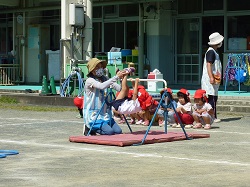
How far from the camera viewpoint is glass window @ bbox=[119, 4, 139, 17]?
27062 millimetres

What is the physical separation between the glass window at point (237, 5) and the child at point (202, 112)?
1047 cm

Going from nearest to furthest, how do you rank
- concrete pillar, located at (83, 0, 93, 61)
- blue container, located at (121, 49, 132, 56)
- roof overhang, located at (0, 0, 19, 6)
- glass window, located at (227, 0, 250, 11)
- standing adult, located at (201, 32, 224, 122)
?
standing adult, located at (201, 32, 224, 122)
concrete pillar, located at (83, 0, 93, 61)
glass window, located at (227, 0, 250, 11)
blue container, located at (121, 49, 132, 56)
roof overhang, located at (0, 0, 19, 6)

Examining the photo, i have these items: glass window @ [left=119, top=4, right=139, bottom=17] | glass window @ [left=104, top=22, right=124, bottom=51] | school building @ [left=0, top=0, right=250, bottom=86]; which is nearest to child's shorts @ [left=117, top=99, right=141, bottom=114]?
school building @ [left=0, top=0, right=250, bottom=86]

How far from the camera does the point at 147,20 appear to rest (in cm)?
2612

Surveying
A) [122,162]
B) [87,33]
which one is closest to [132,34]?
[87,33]

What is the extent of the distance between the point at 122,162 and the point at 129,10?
18.2m

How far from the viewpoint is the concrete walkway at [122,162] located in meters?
8.14

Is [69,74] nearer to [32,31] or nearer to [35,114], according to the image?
[35,114]

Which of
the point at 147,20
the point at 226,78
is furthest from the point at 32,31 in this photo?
the point at 226,78

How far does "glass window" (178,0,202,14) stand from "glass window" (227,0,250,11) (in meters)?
1.28

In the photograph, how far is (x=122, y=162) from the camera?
957cm

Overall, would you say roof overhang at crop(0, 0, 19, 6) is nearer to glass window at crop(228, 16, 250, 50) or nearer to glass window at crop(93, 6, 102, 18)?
glass window at crop(93, 6, 102, 18)

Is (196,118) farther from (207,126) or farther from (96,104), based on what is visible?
(96,104)

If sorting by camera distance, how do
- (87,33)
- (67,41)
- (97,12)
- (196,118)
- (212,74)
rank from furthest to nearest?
(97,12) → (87,33) → (67,41) → (212,74) → (196,118)
